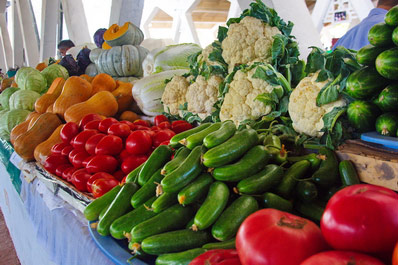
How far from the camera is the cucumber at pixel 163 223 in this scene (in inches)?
40.1

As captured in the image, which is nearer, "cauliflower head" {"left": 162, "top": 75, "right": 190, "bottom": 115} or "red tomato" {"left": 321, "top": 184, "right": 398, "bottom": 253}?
"red tomato" {"left": 321, "top": 184, "right": 398, "bottom": 253}

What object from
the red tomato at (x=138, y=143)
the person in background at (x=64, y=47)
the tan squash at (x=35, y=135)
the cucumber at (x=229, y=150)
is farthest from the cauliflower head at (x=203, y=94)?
the person in background at (x=64, y=47)

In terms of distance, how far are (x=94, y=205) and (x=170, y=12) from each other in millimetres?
11972

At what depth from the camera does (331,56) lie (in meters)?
1.38

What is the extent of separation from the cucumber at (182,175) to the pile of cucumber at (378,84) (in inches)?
28.0

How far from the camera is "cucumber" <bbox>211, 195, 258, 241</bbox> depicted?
0.92 metres

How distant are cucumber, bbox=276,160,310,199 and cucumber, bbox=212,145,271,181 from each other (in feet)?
0.35

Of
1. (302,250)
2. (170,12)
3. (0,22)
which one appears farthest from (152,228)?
(0,22)

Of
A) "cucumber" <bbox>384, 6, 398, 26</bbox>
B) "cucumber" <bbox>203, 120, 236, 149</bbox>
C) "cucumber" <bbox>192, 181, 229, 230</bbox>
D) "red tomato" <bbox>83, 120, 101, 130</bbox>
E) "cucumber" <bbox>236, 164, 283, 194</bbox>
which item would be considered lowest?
"red tomato" <bbox>83, 120, 101, 130</bbox>

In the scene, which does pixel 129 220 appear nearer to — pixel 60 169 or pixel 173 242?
pixel 173 242

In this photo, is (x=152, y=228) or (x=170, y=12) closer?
(x=152, y=228)

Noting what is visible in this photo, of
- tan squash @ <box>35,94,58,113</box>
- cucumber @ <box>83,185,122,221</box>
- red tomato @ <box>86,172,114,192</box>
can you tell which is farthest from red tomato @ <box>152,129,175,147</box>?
tan squash @ <box>35,94,58,113</box>

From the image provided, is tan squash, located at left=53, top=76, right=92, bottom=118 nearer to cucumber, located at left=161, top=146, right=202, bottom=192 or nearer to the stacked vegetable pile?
the stacked vegetable pile

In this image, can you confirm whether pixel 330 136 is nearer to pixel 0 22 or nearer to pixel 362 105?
pixel 362 105
